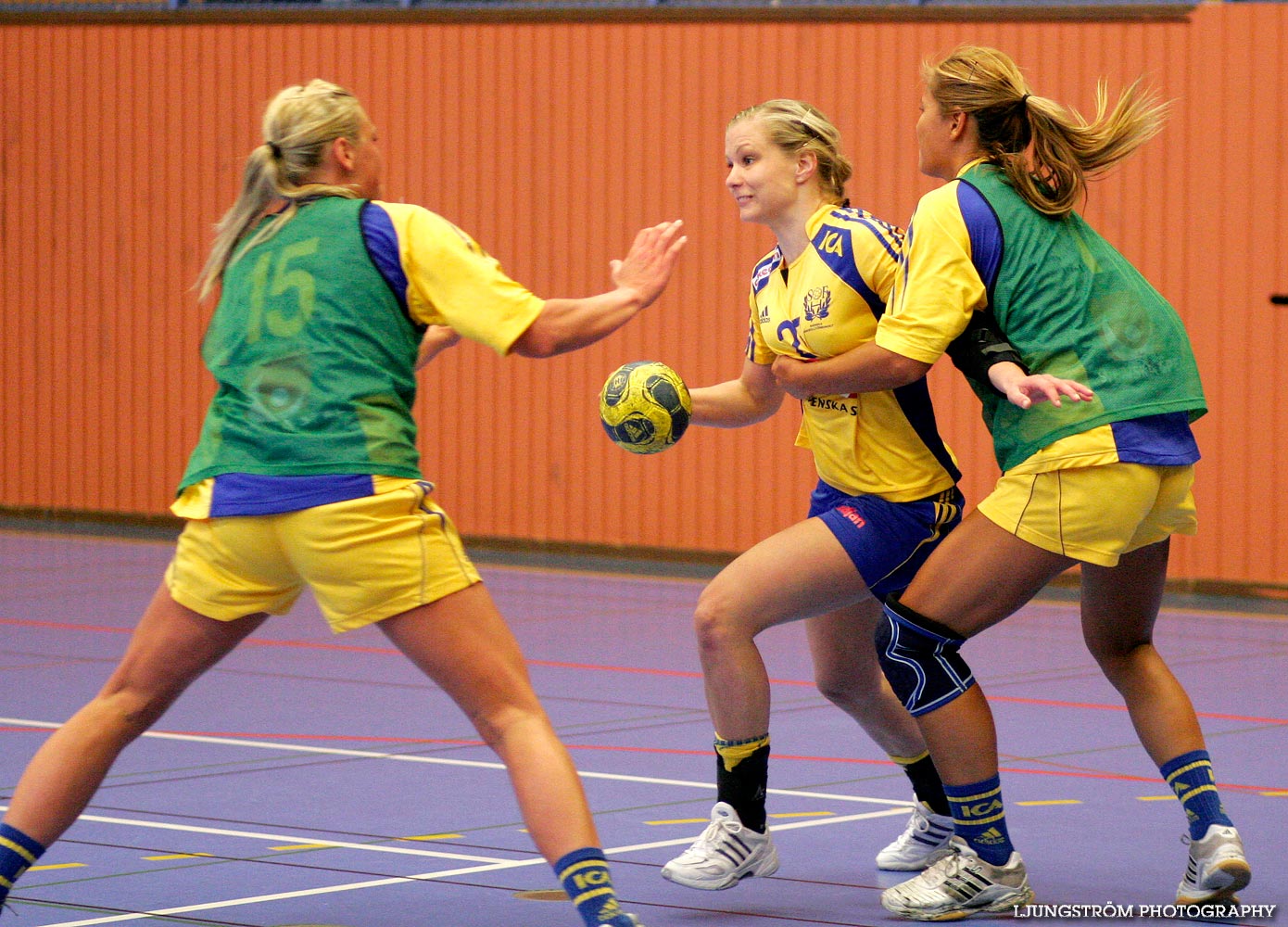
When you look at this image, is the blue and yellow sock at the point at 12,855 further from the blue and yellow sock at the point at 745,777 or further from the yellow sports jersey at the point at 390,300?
the blue and yellow sock at the point at 745,777

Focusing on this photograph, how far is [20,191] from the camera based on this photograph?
1506 centimetres

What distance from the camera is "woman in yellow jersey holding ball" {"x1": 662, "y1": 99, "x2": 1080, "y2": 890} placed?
4.61 meters

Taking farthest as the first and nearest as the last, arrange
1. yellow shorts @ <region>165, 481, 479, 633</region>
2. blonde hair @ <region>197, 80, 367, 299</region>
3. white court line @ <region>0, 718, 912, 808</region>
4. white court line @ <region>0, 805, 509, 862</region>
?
white court line @ <region>0, 718, 912, 808</region> < white court line @ <region>0, 805, 509, 862</region> < blonde hair @ <region>197, 80, 367, 299</region> < yellow shorts @ <region>165, 481, 479, 633</region>

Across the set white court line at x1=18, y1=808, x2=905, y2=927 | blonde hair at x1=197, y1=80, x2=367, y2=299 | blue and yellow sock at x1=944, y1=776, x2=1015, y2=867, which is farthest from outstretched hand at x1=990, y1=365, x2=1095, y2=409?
white court line at x1=18, y1=808, x2=905, y2=927

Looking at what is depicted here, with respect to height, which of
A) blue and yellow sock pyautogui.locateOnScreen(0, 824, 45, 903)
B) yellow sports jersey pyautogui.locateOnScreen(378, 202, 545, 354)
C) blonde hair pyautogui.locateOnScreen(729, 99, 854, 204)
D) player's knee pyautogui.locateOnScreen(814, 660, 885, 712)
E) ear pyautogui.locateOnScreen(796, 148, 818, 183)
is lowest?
blue and yellow sock pyautogui.locateOnScreen(0, 824, 45, 903)

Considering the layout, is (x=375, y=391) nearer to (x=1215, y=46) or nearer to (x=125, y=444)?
(x=1215, y=46)

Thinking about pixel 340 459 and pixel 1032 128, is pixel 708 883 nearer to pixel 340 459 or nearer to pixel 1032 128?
pixel 340 459

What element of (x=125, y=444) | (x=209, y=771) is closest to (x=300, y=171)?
(x=209, y=771)

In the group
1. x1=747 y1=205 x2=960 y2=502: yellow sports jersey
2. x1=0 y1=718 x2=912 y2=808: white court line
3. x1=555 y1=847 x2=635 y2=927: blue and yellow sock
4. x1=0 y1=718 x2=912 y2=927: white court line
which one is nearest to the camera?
x1=555 y1=847 x2=635 y2=927: blue and yellow sock

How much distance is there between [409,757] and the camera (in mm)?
6395

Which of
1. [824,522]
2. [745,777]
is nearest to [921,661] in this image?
[824,522]

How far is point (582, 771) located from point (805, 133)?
7.52 ft

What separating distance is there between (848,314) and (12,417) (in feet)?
38.6

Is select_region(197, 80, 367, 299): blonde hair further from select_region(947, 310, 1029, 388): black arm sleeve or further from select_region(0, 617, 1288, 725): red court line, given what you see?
select_region(0, 617, 1288, 725): red court line
